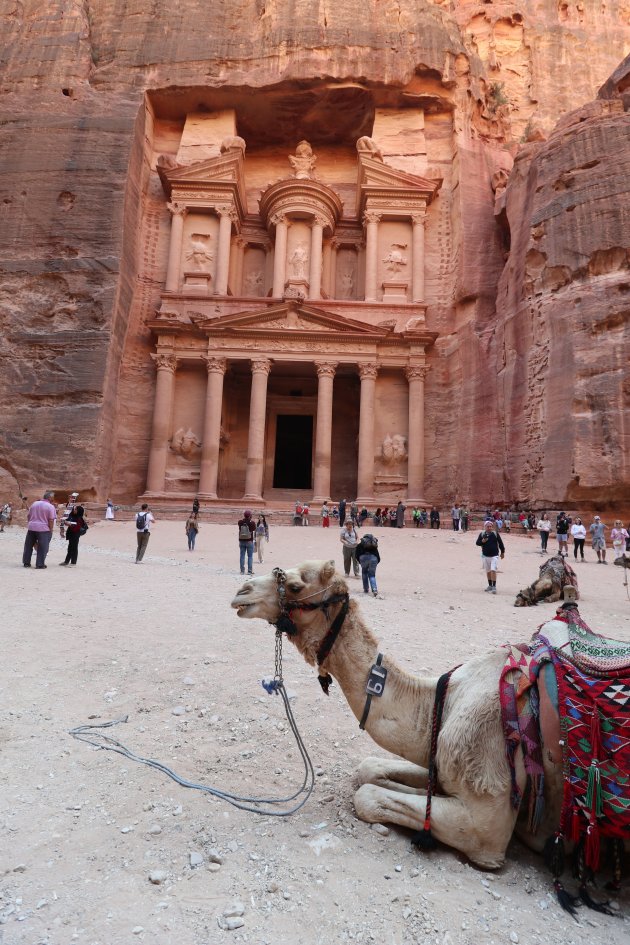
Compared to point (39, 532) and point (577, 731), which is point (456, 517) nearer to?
point (39, 532)

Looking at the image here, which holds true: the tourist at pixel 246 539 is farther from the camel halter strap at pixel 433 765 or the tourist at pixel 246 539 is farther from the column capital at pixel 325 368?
the column capital at pixel 325 368

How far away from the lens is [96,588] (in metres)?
8.74

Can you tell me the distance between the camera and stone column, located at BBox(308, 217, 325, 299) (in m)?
29.2

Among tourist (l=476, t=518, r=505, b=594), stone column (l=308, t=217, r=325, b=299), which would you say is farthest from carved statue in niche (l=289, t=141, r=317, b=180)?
tourist (l=476, t=518, r=505, b=594)

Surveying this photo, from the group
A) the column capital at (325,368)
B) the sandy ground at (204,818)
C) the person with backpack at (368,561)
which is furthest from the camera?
the column capital at (325,368)

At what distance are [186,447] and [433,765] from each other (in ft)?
83.4

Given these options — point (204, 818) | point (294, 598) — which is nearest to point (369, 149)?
point (294, 598)

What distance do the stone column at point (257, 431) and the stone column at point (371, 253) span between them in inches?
277

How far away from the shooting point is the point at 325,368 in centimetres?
2677

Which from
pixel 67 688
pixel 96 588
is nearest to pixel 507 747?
pixel 67 688

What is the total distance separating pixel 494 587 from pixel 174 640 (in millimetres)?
6209

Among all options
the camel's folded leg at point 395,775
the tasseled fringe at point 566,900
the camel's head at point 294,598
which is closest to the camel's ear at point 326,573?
the camel's head at point 294,598

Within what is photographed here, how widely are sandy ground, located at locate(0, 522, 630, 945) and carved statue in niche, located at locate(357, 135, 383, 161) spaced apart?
98.4ft

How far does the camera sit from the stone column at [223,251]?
29.0 m
